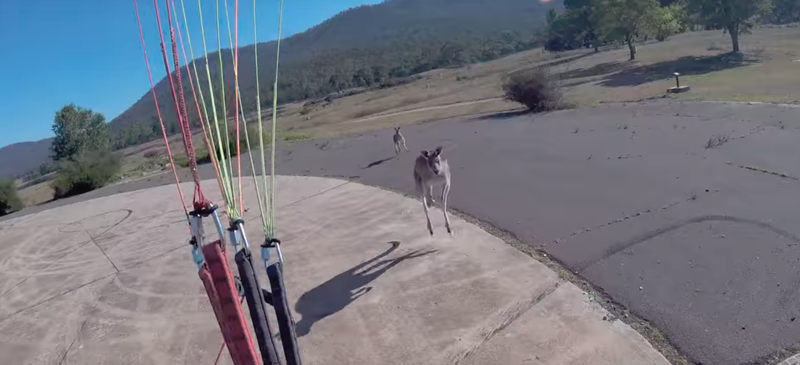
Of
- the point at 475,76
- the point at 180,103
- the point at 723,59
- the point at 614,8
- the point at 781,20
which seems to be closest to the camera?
the point at 180,103

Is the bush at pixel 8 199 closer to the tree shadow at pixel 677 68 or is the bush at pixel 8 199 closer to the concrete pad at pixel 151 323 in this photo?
the concrete pad at pixel 151 323

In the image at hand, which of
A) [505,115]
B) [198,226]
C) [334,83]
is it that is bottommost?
[505,115]

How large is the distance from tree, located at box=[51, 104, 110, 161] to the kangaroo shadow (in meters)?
35.9

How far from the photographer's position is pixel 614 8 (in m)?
47.6

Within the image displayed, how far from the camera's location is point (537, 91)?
2355cm

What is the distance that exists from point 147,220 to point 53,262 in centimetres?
278

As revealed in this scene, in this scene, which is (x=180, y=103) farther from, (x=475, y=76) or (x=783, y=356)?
(x=475, y=76)

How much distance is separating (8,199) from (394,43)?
10815cm

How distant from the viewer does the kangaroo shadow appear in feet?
25.4

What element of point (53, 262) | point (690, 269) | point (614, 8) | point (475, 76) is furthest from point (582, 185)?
point (475, 76)

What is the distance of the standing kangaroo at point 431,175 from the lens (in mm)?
9977

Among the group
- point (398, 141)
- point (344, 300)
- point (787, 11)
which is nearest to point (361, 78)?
point (787, 11)

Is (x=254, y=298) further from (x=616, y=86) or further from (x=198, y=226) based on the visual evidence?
(x=616, y=86)

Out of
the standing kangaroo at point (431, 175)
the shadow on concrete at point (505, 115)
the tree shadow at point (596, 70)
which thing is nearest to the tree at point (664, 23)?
the tree shadow at point (596, 70)
